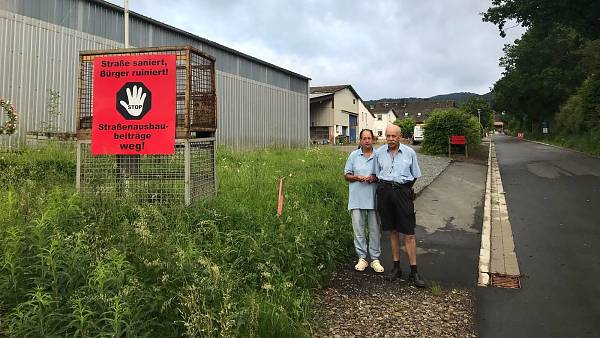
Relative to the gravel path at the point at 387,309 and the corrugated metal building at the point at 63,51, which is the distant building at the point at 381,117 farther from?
the gravel path at the point at 387,309

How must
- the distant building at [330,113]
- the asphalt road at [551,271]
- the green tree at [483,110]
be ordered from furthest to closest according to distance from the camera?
the green tree at [483,110] → the distant building at [330,113] → the asphalt road at [551,271]

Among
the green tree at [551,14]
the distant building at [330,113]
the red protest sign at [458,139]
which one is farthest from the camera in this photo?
the distant building at [330,113]

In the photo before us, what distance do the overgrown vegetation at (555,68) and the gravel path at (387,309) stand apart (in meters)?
16.8

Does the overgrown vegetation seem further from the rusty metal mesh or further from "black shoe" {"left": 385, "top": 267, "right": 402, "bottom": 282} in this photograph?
the rusty metal mesh

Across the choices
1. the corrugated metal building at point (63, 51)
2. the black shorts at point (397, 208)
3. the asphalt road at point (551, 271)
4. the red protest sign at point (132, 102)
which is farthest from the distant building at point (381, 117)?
the red protest sign at point (132, 102)

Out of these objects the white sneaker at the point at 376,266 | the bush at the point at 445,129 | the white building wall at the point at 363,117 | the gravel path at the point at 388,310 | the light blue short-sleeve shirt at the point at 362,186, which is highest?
the white building wall at the point at 363,117

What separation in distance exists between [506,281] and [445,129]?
1796 cm

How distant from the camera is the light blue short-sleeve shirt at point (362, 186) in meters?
5.31

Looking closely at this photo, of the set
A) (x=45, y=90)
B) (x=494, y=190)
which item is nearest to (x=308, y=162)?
(x=494, y=190)

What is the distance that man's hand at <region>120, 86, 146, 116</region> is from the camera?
205 inches

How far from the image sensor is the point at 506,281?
523 centimetres

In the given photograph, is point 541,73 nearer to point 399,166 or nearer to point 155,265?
point 399,166

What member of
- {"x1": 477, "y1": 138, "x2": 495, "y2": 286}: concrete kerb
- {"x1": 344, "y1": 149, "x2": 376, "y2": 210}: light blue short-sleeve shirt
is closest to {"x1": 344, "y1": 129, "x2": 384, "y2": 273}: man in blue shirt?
{"x1": 344, "y1": 149, "x2": 376, "y2": 210}: light blue short-sleeve shirt

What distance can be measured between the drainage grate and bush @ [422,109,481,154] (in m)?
17.5
